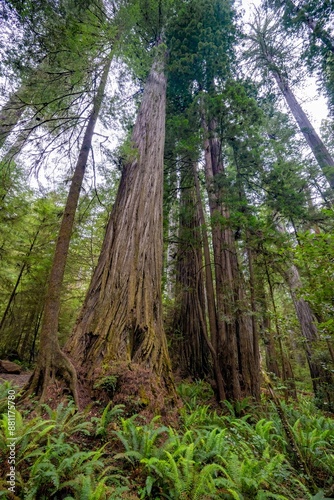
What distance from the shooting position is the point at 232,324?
4.57 m

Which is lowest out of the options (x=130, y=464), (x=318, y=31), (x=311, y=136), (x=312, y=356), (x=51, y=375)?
(x=130, y=464)

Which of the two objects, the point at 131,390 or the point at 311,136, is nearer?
the point at 131,390

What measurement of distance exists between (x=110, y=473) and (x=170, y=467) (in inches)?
18.1

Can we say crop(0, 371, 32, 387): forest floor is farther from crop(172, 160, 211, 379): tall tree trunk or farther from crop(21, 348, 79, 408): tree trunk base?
crop(172, 160, 211, 379): tall tree trunk

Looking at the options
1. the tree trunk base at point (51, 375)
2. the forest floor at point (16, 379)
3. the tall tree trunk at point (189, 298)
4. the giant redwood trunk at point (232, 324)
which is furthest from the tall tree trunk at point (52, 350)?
the tall tree trunk at point (189, 298)

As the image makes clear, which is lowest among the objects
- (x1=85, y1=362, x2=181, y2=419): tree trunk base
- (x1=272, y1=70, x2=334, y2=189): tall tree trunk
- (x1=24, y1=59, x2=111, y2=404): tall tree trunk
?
(x1=85, y1=362, x2=181, y2=419): tree trunk base

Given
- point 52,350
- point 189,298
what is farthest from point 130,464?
point 189,298

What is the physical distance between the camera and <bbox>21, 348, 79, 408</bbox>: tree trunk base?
2.44 meters

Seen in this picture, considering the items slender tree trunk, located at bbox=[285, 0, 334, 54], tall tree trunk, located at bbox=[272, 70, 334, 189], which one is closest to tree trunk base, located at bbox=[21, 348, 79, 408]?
tall tree trunk, located at bbox=[272, 70, 334, 189]

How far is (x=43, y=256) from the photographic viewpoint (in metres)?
7.68

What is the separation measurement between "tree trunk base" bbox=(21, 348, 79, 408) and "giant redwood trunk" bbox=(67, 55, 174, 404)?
0.18 meters

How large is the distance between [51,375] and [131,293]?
127 centimetres

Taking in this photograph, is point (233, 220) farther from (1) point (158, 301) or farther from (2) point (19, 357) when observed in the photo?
(2) point (19, 357)

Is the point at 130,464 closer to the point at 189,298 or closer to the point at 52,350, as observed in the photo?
the point at 52,350
